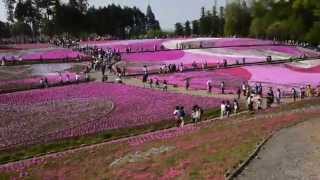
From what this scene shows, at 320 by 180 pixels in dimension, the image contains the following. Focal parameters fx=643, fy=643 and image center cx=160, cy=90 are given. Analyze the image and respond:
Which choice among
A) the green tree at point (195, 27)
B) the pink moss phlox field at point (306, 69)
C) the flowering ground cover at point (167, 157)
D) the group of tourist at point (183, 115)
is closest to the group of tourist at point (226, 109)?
the group of tourist at point (183, 115)

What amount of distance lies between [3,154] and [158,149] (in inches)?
441

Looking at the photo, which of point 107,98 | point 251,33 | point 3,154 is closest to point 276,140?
point 3,154

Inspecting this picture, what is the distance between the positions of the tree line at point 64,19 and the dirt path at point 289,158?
118m

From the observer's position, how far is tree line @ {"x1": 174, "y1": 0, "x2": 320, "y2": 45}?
117 meters

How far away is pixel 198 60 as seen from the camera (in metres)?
79.8

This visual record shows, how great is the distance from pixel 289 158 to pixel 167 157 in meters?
5.17

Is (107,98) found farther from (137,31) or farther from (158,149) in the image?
(137,31)

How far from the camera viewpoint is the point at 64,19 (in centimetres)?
14125

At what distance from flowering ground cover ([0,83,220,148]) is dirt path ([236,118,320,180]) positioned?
1548cm

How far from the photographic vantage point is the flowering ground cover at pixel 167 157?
23031 millimetres

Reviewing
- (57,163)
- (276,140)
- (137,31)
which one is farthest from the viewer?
(137,31)

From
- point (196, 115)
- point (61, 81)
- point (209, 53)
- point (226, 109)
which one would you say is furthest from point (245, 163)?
point (209, 53)

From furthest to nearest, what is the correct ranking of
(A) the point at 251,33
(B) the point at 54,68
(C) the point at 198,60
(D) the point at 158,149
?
(A) the point at 251,33 < (C) the point at 198,60 < (B) the point at 54,68 < (D) the point at 158,149

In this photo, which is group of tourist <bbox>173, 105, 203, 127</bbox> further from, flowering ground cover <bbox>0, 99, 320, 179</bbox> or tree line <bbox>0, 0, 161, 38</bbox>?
tree line <bbox>0, 0, 161, 38</bbox>
